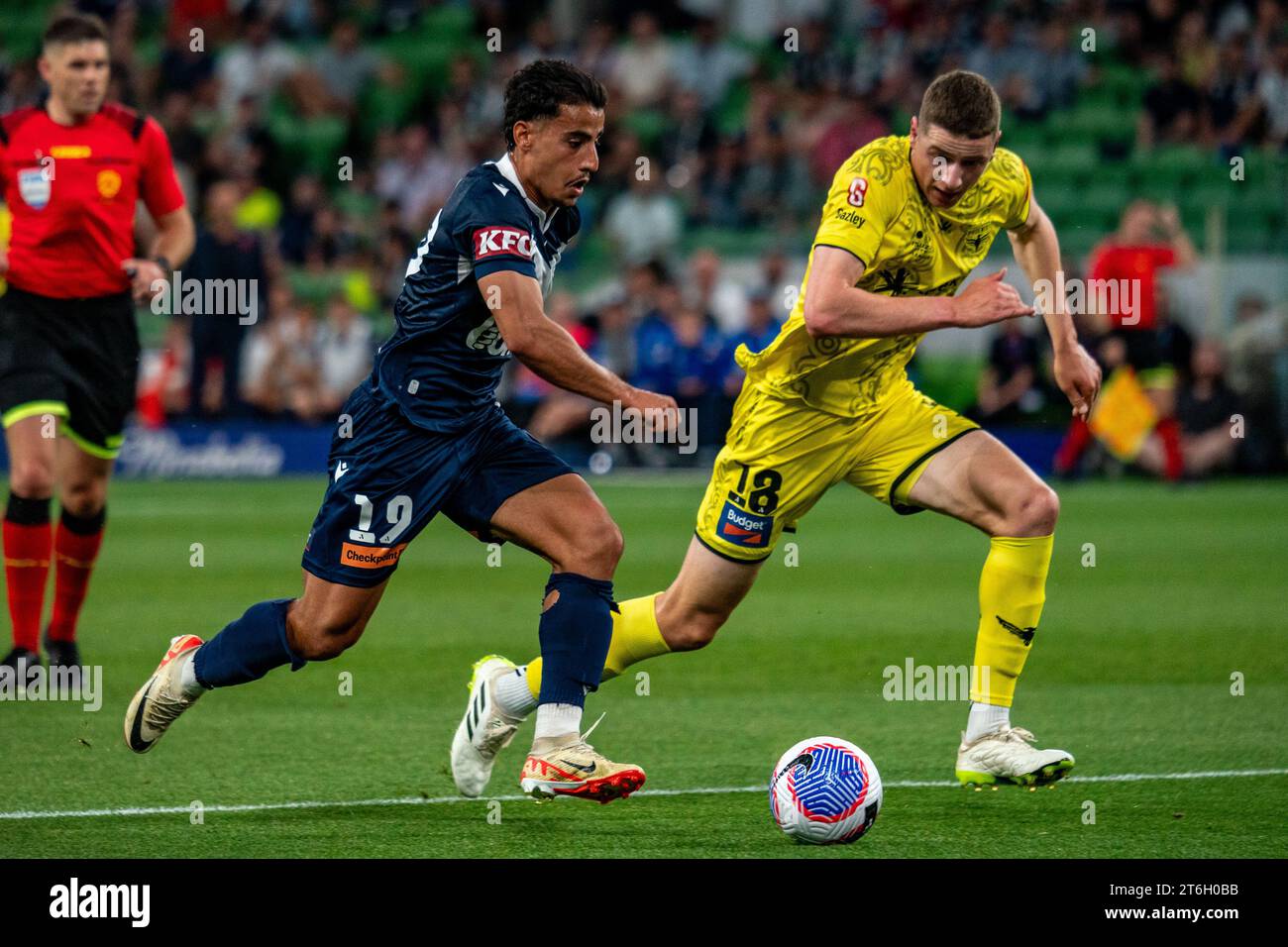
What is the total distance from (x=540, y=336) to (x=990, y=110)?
1594mm

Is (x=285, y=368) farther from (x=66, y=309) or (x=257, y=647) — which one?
(x=257, y=647)

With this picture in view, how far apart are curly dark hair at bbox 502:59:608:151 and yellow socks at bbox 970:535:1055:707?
1.97m

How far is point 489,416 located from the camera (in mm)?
6062

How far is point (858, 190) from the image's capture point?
6180 mm

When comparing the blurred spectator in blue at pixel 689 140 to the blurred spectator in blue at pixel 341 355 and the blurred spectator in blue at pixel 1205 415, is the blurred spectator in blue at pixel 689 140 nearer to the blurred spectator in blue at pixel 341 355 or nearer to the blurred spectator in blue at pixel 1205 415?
the blurred spectator in blue at pixel 341 355

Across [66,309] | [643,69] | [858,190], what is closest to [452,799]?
[858,190]

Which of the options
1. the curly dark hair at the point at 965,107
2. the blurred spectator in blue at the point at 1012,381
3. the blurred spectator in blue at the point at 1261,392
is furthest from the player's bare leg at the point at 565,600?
the blurred spectator in blue at the point at 1261,392

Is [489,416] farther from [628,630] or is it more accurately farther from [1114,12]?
[1114,12]

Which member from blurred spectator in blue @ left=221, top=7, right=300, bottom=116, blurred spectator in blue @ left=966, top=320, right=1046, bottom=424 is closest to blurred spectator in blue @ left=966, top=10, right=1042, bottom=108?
blurred spectator in blue @ left=966, top=320, right=1046, bottom=424

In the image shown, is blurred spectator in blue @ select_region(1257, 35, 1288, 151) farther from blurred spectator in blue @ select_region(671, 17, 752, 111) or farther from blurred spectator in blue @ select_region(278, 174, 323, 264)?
blurred spectator in blue @ select_region(278, 174, 323, 264)

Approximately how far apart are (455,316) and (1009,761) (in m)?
2.21

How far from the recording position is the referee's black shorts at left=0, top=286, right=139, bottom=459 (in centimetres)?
797

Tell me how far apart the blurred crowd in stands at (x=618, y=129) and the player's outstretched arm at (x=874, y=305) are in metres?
12.3

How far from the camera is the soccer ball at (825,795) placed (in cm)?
532
